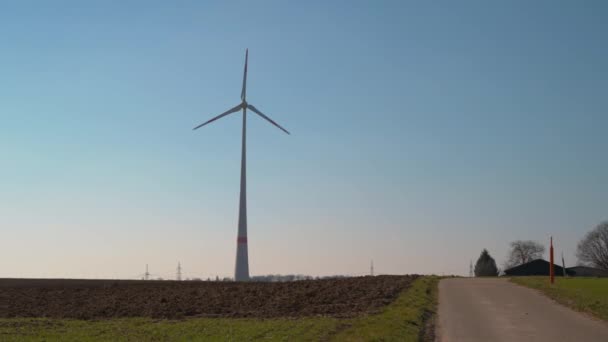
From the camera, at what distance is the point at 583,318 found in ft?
78.2

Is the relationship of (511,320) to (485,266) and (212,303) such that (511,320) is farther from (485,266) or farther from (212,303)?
(485,266)

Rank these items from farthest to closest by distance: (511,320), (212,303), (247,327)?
(212,303), (511,320), (247,327)

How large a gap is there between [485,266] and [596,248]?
29.4 m

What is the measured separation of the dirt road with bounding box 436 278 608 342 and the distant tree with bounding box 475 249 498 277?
82.4 metres

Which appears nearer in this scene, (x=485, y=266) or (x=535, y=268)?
(x=535, y=268)

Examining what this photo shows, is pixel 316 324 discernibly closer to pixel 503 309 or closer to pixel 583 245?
pixel 503 309

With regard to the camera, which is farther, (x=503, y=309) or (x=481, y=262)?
(x=481, y=262)

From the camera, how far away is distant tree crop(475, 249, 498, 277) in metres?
113

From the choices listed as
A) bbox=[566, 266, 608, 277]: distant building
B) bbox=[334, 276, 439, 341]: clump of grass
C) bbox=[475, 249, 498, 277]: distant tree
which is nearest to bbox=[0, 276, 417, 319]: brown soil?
bbox=[334, 276, 439, 341]: clump of grass

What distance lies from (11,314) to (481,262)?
98857 mm

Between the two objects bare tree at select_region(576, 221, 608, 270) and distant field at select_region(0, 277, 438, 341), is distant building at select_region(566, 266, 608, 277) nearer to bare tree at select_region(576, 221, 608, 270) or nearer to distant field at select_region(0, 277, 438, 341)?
bare tree at select_region(576, 221, 608, 270)

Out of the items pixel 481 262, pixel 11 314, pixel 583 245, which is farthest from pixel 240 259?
pixel 583 245

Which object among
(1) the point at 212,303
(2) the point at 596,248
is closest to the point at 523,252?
(2) the point at 596,248

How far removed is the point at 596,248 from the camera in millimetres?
129000
